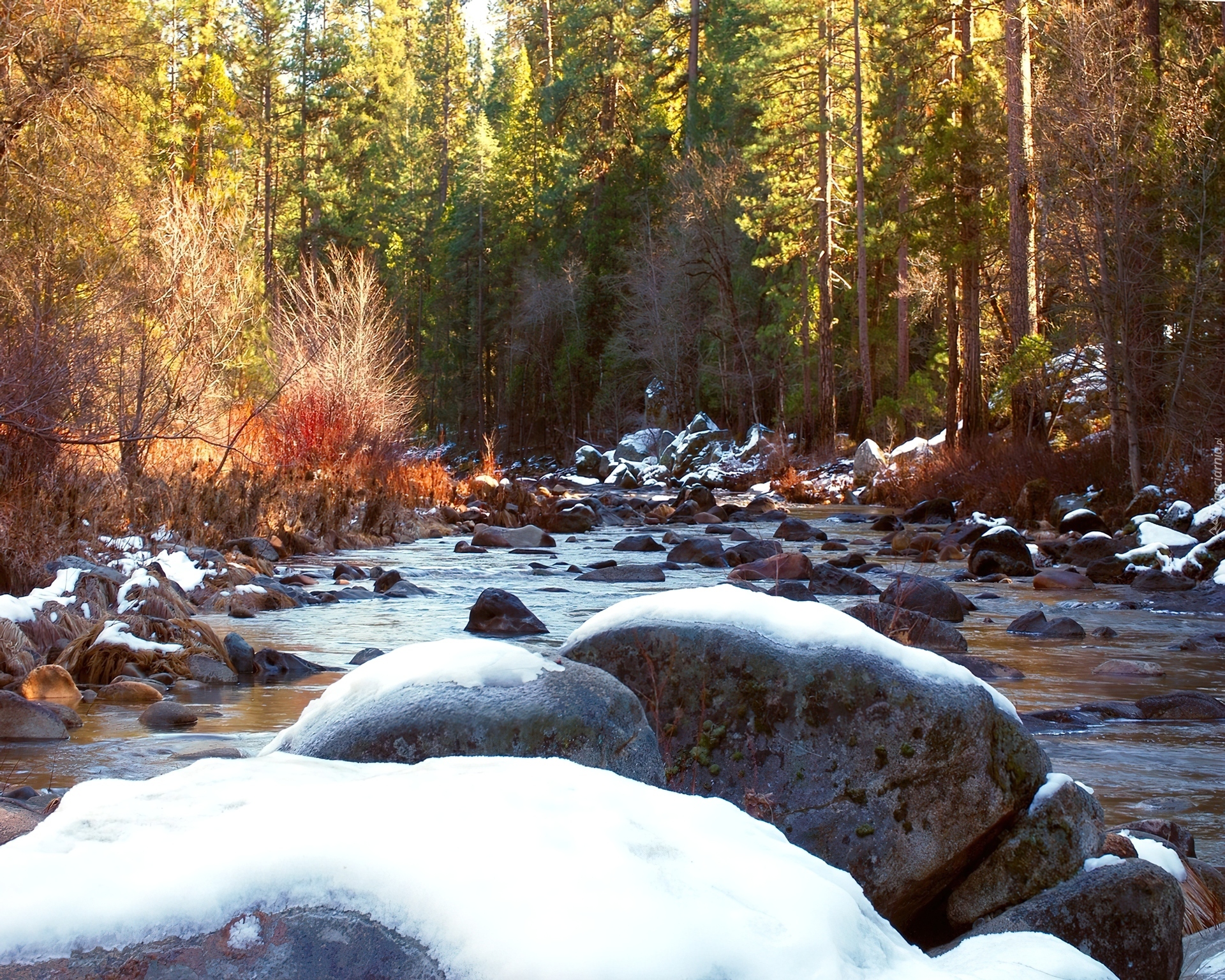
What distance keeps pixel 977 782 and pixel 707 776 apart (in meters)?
0.84

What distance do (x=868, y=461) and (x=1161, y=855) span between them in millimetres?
24060

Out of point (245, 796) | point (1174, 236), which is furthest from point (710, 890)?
point (1174, 236)

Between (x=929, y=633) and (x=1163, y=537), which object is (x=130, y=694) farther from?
(x=1163, y=537)

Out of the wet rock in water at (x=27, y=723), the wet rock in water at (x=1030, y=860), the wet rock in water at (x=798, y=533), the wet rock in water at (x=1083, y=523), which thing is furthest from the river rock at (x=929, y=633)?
the wet rock in water at (x=798, y=533)

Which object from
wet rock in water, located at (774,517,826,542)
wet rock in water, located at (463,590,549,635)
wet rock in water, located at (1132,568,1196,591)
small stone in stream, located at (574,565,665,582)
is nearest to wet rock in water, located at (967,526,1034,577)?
wet rock in water, located at (1132,568,1196,591)

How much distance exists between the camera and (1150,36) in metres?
19.1

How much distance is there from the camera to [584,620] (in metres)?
11.5

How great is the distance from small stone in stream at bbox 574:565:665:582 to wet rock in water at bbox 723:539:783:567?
128 cm

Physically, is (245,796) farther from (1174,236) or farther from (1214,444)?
(1174,236)

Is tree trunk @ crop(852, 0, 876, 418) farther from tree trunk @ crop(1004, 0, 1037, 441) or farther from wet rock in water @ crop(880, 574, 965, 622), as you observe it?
wet rock in water @ crop(880, 574, 965, 622)

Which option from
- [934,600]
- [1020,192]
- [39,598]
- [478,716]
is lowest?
→ [934,600]

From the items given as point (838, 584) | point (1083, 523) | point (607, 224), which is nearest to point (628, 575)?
point (838, 584)

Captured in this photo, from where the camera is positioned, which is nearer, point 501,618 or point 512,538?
point 501,618

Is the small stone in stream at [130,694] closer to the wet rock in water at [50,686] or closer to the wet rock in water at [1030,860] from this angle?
the wet rock in water at [50,686]
